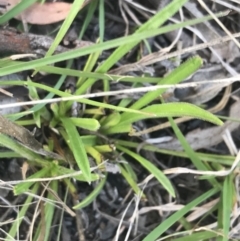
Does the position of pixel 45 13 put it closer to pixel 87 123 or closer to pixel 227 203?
pixel 87 123

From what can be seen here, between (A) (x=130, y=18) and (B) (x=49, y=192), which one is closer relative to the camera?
(B) (x=49, y=192)

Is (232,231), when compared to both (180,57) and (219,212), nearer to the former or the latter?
(219,212)

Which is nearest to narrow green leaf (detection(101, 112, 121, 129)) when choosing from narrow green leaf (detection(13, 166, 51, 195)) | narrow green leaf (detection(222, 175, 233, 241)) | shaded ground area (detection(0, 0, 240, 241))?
shaded ground area (detection(0, 0, 240, 241))

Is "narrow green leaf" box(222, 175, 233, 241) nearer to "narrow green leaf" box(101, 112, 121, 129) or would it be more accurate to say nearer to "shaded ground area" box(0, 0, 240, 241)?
"shaded ground area" box(0, 0, 240, 241)

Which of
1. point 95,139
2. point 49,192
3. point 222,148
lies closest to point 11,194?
point 49,192

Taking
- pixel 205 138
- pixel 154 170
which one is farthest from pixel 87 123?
pixel 205 138

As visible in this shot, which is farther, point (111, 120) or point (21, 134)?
point (111, 120)

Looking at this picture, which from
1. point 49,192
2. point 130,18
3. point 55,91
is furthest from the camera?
point 130,18
